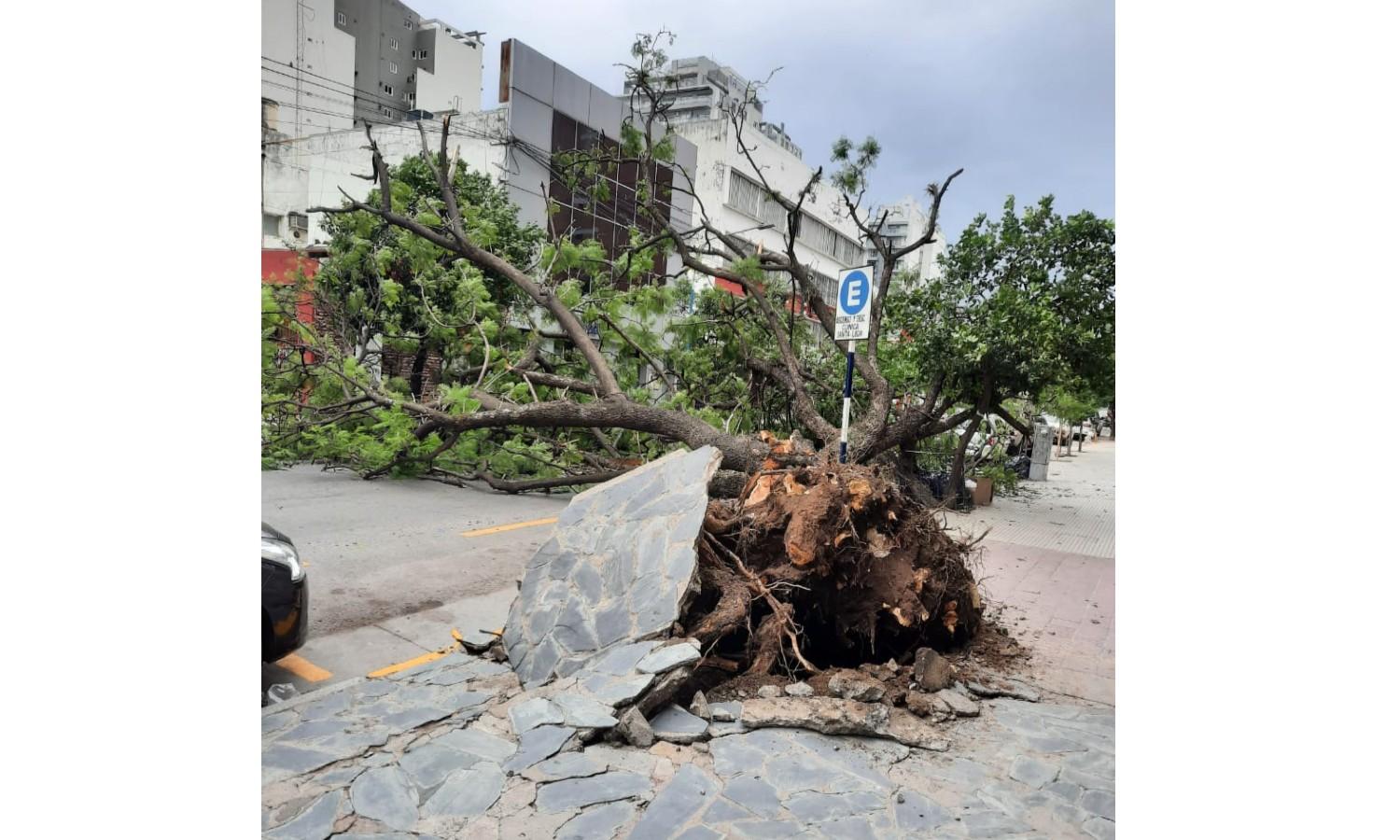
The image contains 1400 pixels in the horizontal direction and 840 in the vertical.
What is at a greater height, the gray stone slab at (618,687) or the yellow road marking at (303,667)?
the gray stone slab at (618,687)

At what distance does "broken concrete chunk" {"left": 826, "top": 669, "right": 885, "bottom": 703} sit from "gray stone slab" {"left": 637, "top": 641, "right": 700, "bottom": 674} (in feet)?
1.69

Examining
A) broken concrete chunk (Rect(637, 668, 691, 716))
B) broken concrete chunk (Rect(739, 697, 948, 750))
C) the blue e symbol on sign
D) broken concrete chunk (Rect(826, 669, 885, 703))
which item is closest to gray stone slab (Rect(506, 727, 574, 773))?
broken concrete chunk (Rect(637, 668, 691, 716))

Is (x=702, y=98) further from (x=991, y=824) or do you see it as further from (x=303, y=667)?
(x=991, y=824)

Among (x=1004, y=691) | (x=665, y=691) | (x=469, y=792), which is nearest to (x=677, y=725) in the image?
(x=665, y=691)

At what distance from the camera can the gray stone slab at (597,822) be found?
1.89 meters

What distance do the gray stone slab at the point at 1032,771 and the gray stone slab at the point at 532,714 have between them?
4.49 ft

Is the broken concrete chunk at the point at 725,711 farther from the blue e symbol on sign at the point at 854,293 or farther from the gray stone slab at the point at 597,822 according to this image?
the blue e symbol on sign at the point at 854,293

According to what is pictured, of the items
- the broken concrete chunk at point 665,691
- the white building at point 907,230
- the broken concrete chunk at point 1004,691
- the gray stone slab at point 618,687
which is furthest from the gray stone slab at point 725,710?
the white building at point 907,230

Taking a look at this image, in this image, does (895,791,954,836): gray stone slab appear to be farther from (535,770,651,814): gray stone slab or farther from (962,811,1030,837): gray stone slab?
(535,770,651,814): gray stone slab

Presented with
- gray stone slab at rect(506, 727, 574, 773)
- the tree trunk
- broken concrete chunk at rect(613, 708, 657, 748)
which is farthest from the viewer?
the tree trunk

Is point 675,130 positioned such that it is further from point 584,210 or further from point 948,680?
point 948,680

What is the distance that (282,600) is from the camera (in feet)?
8.90

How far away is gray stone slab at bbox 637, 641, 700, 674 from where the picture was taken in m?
2.54

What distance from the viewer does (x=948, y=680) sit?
9.75ft
